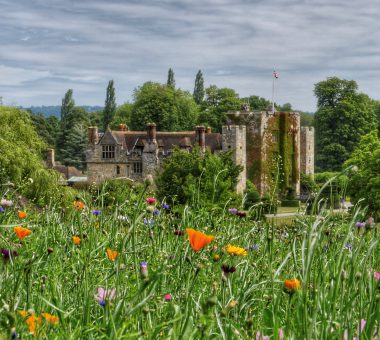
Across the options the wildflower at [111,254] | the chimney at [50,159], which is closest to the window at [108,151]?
the chimney at [50,159]

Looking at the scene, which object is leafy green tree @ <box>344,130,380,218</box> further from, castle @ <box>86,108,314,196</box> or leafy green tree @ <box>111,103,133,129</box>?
leafy green tree @ <box>111,103,133,129</box>

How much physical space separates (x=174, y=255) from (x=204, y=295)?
48 cm

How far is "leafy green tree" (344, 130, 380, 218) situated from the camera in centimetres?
3375

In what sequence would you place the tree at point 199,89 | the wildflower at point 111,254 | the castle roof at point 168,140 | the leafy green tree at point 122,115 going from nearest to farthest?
1. the wildflower at point 111,254
2. the castle roof at point 168,140
3. the leafy green tree at point 122,115
4. the tree at point 199,89

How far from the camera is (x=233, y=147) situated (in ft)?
165

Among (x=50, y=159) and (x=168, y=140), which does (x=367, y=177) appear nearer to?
(x=168, y=140)

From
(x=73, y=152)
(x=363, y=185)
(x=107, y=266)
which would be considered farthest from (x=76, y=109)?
(x=107, y=266)

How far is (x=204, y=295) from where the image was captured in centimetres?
399

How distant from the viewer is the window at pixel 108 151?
54469mm

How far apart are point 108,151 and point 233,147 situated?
9818 millimetres

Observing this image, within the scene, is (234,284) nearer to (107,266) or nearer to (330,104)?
(107,266)

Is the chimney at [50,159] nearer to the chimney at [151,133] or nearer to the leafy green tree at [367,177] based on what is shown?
the chimney at [151,133]

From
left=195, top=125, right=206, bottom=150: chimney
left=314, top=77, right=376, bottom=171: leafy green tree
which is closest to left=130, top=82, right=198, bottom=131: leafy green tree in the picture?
left=314, top=77, right=376, bottom=171: leafy green tree

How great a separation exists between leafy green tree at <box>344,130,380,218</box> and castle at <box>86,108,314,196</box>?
1174 cm
